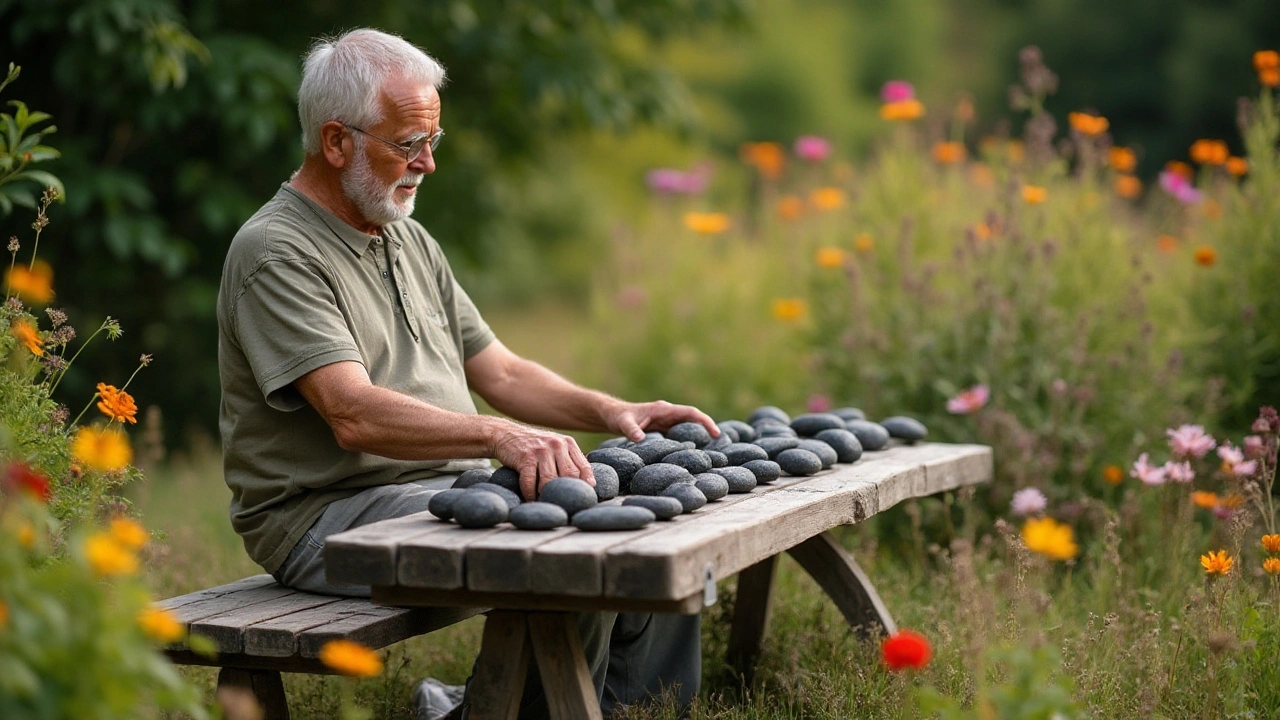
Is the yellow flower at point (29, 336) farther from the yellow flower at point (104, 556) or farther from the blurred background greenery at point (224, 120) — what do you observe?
the blurred background greenery at point (224, 120)

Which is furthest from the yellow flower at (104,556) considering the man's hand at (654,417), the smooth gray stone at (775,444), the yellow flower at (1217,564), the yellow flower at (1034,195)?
the yellow flower at (1034,195)

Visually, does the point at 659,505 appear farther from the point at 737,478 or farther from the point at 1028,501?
the point at 1028,501

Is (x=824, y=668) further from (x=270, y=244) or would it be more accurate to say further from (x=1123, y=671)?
(x=270, y=244)

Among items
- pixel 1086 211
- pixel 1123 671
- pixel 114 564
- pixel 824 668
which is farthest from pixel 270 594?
pixel 1086 211

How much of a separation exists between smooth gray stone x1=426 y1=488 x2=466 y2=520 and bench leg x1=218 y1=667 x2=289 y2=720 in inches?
21.3

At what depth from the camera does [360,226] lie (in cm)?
326

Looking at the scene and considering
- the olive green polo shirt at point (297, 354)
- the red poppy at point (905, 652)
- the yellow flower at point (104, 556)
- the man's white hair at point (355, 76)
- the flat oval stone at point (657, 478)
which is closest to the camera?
the yellow flower at point (104, 556)

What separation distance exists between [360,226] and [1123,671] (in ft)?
7.56

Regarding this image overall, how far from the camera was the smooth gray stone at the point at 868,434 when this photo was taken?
3.75 meters

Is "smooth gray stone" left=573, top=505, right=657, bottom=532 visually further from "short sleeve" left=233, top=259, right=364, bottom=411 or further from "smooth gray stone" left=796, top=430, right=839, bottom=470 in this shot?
"smooth gray stone" left=796, top=430, right=839, bottom=470

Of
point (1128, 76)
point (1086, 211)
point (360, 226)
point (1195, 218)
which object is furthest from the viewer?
point (1128, 76)

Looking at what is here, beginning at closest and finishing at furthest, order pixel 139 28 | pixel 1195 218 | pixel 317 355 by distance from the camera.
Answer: pixel 317 355 → pixel 139 28 → pixel 1195 218

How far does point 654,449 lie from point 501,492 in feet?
1.83

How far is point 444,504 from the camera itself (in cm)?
248
